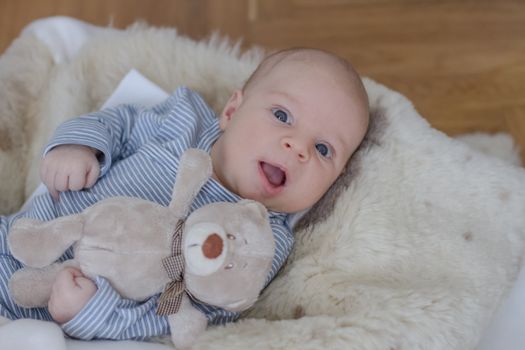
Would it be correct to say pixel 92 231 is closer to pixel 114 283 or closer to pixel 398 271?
pixel 114 283

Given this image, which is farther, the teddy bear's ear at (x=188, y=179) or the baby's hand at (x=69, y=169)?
the baby's hand at (x=69, y=169)

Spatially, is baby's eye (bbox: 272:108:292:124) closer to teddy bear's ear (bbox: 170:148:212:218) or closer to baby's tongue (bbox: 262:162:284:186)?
baby's tongue (bbox: 262:162:284:186)

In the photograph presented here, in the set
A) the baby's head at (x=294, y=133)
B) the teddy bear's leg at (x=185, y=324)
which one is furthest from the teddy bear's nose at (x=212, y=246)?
the baby's head at (x=294, y=133)

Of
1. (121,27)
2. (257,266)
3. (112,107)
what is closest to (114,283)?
(257,266)

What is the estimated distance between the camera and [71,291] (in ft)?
2.46

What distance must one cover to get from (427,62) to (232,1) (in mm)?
495

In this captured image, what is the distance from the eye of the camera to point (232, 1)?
1.61 meters

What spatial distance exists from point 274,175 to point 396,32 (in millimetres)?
789

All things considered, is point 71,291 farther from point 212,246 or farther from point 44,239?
point 212,246

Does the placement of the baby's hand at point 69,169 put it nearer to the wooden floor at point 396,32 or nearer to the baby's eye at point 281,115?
the baby's eye at point 281,115

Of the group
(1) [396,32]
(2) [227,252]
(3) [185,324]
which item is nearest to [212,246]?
(2) [227,252]

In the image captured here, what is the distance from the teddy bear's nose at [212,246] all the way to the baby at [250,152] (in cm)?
21

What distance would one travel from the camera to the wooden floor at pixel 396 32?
147 cm

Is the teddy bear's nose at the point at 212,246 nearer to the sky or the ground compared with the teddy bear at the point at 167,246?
nearer to the sky
